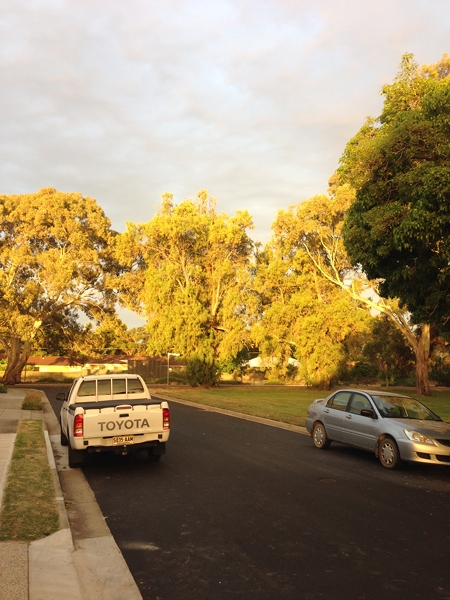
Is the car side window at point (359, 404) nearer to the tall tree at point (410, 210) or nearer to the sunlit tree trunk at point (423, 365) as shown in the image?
the tall tree at point (410, 210)

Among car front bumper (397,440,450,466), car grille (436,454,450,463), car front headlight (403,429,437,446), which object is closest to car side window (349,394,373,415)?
car front headlight (403,429,437,446)

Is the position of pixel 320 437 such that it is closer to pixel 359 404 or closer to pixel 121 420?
pixel 359 404

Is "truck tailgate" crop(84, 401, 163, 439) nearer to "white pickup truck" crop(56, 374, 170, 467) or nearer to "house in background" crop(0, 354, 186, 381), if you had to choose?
"white pickup truck" crop(56, 374, 170, 467)

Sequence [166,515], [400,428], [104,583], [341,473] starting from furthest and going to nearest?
[400,428], [341,473], [166,515], [104,583]

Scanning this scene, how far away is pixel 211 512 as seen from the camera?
24.4 ft

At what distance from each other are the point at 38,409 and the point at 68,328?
30530 mm

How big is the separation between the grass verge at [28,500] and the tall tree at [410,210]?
28.4 feet

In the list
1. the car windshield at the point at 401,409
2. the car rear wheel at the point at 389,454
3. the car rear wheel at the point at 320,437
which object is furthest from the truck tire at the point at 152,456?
the car windshield at the point at 401,409

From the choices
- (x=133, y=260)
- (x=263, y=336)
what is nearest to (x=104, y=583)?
(x=263, y=336)

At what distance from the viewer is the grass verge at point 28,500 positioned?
6281mm

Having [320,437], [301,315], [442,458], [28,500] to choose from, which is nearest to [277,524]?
Answer: [28,500]

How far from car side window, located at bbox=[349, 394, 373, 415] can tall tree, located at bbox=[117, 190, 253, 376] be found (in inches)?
1162

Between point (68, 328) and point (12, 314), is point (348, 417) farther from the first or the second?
point (68, 328)

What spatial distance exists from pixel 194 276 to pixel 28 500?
121 feet
